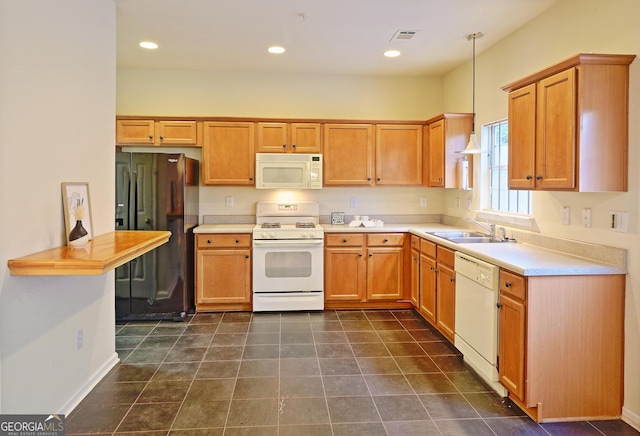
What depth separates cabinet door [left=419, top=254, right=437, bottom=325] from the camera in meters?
3.73

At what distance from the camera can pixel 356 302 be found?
4496 mm

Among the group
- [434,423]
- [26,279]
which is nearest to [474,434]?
[434,423]

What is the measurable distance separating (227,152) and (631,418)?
4.08m

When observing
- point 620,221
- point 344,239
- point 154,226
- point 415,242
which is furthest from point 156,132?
point 620,221

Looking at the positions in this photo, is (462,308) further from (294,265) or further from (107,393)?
(107,393)

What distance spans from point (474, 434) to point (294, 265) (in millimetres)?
2529

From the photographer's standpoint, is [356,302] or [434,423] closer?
[434,423]

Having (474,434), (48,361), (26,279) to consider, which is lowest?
(474,434)

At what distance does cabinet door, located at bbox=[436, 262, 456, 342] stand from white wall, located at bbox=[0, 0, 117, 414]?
267cm

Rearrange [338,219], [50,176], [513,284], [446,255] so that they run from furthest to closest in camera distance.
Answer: [338,219] → [446,255] → [513,284] → [50,176]

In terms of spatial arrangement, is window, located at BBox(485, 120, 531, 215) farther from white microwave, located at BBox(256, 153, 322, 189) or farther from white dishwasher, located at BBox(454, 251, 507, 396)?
white microwave, located at BBox(256, 153, 322, 189)

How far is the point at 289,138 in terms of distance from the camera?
15.1ft

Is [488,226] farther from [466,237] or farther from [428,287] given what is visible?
[428,287]

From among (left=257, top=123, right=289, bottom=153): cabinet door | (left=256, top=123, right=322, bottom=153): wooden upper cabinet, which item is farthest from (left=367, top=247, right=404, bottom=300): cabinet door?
(left=257, top=123, right=289, bottom=153): cabinet door
